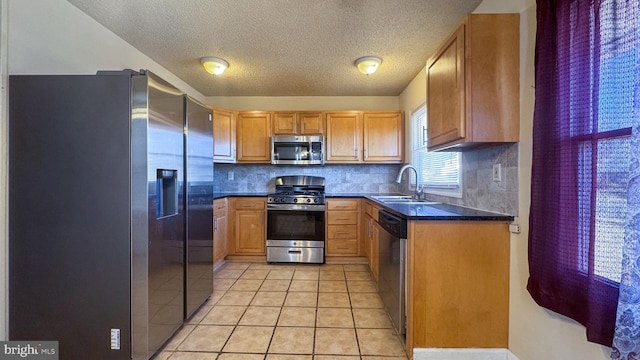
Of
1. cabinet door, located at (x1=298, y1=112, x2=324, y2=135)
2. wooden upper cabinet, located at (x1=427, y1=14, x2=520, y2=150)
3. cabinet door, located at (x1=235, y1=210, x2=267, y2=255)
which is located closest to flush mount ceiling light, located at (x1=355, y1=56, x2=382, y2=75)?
cabinet door, located at (x1=298, y1=112, x2=324, y2=135)

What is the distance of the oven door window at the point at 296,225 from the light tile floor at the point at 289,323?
587 millimetres

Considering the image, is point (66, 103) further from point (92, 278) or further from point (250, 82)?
point (250, 82)

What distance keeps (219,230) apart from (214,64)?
1.98 meters

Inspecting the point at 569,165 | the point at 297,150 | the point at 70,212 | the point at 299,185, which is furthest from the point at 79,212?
the point at 299,185

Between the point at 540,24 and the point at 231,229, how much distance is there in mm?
3601

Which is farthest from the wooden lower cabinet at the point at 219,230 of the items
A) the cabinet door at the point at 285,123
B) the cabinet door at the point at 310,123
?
the cabinet door at the point at 310,123

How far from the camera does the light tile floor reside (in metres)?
1.73

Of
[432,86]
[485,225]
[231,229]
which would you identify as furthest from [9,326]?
[432,86]

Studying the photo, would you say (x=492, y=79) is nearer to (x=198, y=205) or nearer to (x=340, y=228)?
(x=198, y=205)

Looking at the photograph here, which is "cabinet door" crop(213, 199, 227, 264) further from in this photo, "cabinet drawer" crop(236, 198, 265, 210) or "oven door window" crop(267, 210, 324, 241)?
"oven door window" crop(267, 210, 324, 241)

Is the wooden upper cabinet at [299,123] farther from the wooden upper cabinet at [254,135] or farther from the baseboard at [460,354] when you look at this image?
the baseboard at [460,354]

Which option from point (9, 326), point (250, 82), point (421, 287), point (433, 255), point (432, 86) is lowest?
point (9, 326)

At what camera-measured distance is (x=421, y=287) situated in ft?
5.26

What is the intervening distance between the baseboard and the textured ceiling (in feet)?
7.74
